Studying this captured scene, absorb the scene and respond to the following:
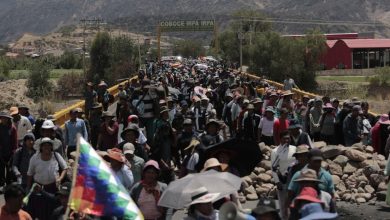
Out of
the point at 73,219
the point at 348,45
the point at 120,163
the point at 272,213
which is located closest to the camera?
the point at 272,213

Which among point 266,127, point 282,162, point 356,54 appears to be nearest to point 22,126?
point 266,127

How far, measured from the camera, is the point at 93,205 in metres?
5.80

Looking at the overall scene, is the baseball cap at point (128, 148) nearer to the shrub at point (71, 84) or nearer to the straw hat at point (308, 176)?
the straw hat at point (308, 176)

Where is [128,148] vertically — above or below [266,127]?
above

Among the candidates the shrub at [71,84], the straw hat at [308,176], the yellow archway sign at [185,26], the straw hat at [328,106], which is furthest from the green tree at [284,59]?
the straw hat at [308,176]

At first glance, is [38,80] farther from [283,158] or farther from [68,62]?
[283,158]

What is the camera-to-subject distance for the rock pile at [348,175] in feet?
42.3

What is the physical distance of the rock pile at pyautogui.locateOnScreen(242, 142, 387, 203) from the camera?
1290cm

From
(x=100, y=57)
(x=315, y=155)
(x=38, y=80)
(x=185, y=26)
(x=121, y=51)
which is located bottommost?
(x=38, y=80)

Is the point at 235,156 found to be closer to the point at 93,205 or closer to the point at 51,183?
the point at 51,183

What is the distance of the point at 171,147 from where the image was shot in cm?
1124

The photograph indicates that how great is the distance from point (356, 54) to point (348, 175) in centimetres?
7657

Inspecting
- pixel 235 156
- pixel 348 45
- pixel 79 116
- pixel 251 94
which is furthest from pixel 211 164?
pixel 348 45

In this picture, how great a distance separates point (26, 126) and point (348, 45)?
248 feet
